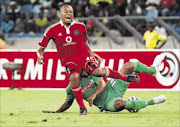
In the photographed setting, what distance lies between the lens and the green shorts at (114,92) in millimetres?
10797

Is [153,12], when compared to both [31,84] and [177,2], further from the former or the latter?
[31,84]

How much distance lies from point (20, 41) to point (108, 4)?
4163 millimetres

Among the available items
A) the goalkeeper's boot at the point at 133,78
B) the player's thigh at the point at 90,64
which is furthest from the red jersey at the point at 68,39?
the goalkeeper's boot at the point at 133,78

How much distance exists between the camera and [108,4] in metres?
24.5

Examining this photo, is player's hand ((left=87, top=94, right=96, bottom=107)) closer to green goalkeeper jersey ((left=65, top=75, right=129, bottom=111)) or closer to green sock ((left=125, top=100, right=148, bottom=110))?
green goalkeeper jersey ((left=65, top=75, right=129, bottom=111))

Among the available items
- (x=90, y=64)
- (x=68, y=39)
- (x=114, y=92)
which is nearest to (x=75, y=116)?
(x=114, y=92)

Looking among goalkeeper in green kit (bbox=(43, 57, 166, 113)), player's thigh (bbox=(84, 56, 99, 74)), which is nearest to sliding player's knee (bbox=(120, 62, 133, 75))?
goalkeeper in green kit (bbox=(43, 57, 166, 113))

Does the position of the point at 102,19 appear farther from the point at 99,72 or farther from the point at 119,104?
the point at 119,104

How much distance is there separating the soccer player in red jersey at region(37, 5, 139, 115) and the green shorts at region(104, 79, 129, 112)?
348 millimetres

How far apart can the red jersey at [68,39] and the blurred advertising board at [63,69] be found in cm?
797

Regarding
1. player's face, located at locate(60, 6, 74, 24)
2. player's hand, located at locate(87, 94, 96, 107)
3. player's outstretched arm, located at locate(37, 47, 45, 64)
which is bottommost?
player's hand, located at locate(87, 94, 96, 107)

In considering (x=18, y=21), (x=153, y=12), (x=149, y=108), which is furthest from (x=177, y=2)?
(x=149, y=108)

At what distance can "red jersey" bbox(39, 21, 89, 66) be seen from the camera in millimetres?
10797

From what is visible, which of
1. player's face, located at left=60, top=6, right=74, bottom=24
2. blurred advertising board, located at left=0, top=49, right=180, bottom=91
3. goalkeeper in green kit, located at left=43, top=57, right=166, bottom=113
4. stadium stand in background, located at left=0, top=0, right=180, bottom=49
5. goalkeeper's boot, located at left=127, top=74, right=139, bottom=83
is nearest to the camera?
goalkeeper's boot, located at left=127, top=74, right=139, bottom=83
